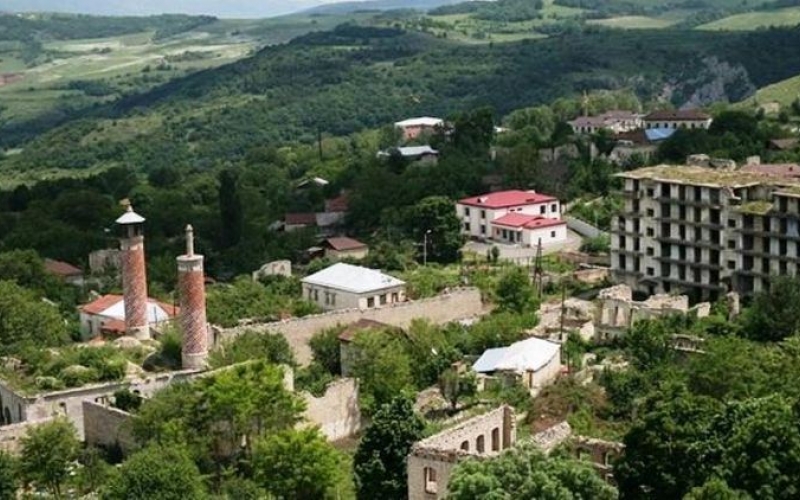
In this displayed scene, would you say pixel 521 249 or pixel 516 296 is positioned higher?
pixel 516 296

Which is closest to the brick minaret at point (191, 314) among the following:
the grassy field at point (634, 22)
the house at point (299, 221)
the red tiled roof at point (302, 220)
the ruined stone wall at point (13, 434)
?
the ruined stone wall at point (13, 434)

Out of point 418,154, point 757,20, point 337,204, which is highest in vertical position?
point 757,20

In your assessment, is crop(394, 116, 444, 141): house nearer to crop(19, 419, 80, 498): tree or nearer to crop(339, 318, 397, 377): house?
crop(339, 318, 397, 377): house

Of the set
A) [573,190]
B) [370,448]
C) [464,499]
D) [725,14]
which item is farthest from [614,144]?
[725,14]

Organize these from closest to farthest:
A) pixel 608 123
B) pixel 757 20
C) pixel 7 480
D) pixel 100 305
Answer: pixel 7 480 < pixel 100 305 < pixel 608 123 < pixel 757 20

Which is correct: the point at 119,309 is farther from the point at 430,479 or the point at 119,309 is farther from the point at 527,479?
the point at 527,479

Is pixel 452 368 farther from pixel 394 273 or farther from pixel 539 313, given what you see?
pixel 394 273

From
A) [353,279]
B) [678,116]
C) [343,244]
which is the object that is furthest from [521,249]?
[678,116]
